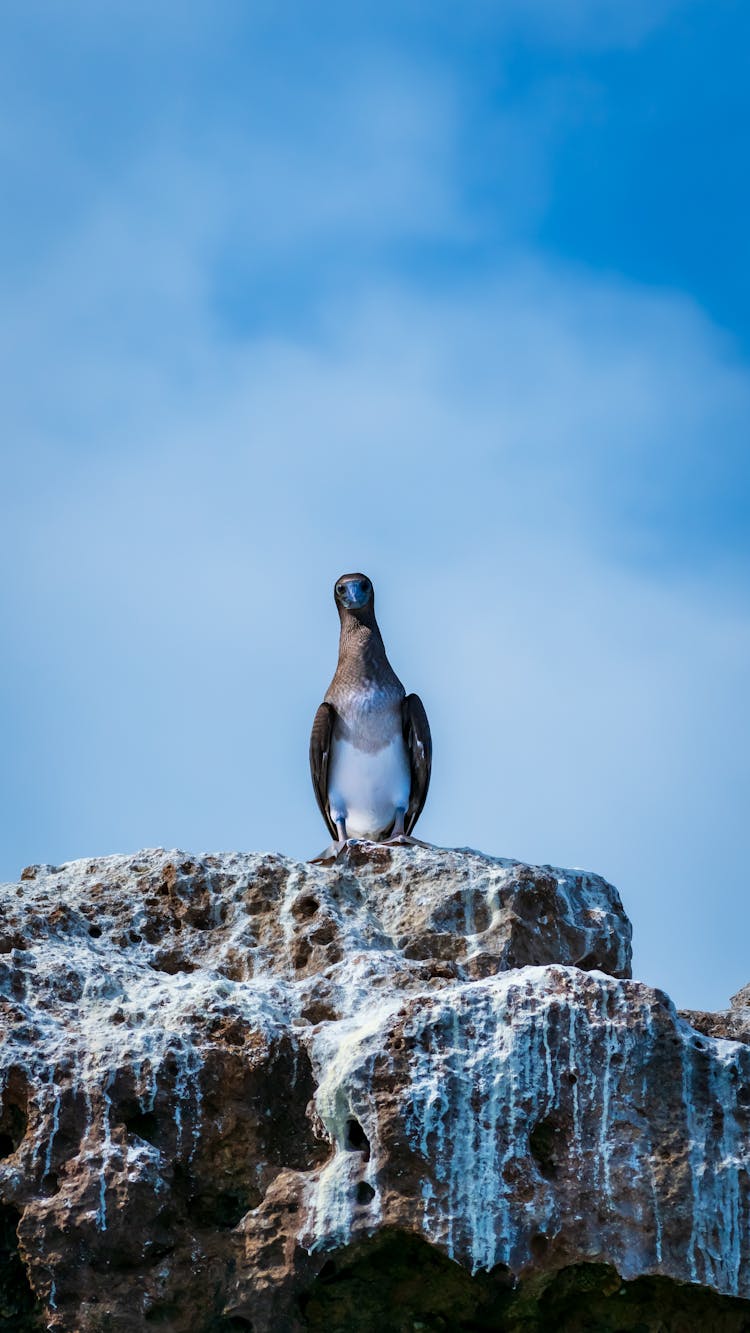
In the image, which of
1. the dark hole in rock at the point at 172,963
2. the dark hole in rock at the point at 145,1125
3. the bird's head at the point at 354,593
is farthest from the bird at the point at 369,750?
the dark hole in rock at the point at 145,1125

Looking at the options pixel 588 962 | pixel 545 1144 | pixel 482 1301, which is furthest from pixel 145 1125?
pixel 588 962

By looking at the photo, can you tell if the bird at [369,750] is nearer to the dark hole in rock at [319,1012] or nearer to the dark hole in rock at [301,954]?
the dark hole in rock at [301,954]

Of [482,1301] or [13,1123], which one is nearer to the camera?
[482,1301]

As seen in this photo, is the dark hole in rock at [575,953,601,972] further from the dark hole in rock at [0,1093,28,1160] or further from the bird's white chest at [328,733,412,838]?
the bird's white chest at [328,733,412,838]

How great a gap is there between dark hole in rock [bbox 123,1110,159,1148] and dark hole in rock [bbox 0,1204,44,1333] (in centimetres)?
78

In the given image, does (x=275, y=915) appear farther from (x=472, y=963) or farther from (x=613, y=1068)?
(x=613, y=1068)

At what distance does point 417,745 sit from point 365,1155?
6044 mm

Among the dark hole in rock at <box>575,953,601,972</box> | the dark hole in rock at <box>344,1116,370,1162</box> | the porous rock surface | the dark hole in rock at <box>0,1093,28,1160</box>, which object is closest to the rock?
the dark hole in rock at <box>575,953,601,972</box>

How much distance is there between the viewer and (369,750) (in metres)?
13.8

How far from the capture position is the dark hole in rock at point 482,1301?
8.26 meters

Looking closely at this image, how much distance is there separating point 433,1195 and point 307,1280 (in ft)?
2.44

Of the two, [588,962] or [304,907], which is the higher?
[304,907]

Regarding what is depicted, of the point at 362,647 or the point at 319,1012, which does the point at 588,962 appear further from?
the point at 362,647

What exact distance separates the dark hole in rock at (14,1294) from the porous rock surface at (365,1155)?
0.05ft
